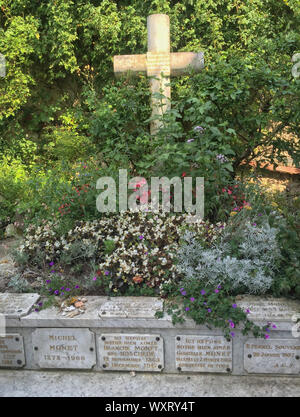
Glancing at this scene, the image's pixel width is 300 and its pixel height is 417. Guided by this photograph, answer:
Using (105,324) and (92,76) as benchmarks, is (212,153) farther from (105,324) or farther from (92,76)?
(92,76)

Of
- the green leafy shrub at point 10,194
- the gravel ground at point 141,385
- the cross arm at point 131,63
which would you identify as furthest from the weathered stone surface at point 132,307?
the cross arm at point 131,63

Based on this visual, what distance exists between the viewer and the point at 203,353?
2672 millimetres

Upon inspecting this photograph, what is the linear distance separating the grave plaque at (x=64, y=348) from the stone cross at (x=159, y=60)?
2446 mm

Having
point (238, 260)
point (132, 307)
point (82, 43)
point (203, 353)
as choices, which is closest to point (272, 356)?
point (203, 353)

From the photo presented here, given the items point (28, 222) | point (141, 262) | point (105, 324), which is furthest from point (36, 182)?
point (105, 324)

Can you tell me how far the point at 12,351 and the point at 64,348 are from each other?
1.24 feet

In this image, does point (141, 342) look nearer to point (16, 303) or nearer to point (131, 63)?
point (16, 303)

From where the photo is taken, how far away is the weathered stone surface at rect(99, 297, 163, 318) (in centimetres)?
269

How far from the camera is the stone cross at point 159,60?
14.6 ft

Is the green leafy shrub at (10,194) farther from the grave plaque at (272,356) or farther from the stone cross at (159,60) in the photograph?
the grave plaque at (272,356)

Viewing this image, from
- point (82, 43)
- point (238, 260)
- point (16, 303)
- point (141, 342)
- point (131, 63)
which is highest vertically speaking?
point (82, 43)

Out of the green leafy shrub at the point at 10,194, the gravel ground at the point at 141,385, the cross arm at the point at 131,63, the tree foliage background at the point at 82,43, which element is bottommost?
the gravel ground at the point at 141,385

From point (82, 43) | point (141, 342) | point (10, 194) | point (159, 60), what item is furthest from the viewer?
point (82, 43)

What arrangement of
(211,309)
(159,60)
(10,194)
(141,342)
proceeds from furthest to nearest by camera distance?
(10,194) < (159,60) < (141,342) < (211,309)
